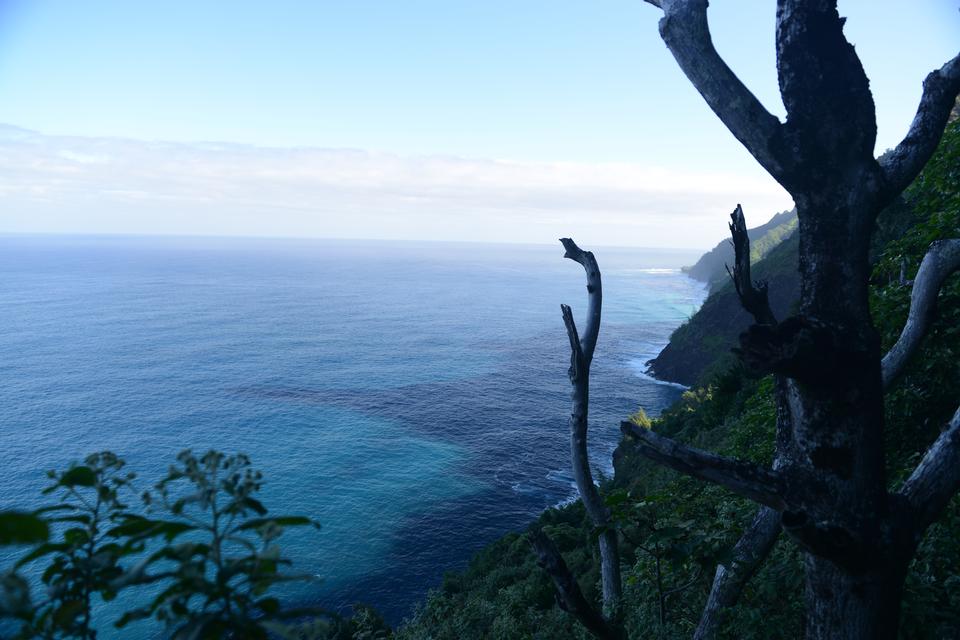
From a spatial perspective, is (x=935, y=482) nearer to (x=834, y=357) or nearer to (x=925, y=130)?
(x=834, y=357)

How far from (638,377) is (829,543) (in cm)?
7405

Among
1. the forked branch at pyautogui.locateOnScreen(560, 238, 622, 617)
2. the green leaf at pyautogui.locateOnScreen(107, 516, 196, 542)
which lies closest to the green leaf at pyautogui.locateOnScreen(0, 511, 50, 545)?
the green leaf at pyautogui.locateOnScreen(107, 516, 196, 542)

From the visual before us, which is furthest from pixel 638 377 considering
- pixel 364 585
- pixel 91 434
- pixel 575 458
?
pixel 575 458

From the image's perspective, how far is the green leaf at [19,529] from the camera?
1.47 meters

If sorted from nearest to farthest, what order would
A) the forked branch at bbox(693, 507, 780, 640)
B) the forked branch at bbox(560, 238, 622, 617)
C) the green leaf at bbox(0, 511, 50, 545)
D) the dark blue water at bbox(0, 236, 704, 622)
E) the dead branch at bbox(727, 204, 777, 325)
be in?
the green leaf at bbox(0, 511, 50, 545)
the dead branch at bbox(727, 204, 777, 325)
the forked branch at bbox(693, 507, 780, 640)
the forked branch at bbox(560, 238, 622, 617)
the dark blue water at bbox(0, 236, 704, 622)

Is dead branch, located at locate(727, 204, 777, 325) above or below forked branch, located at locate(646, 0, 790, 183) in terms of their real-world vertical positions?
below

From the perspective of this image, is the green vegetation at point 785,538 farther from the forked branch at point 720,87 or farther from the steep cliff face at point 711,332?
the steep cliff face at point 711,332

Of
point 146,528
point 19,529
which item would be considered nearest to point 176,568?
point 146,528

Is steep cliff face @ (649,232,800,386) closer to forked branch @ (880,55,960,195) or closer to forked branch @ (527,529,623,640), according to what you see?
forked branch @ (527,529,623,640)

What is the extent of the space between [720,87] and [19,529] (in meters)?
3.94

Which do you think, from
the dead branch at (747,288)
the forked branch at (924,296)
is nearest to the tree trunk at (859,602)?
the dead branch at (747,288)

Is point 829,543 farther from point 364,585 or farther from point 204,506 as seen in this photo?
point 364,585

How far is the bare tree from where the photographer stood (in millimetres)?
3146

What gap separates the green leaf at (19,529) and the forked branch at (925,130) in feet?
13.9
